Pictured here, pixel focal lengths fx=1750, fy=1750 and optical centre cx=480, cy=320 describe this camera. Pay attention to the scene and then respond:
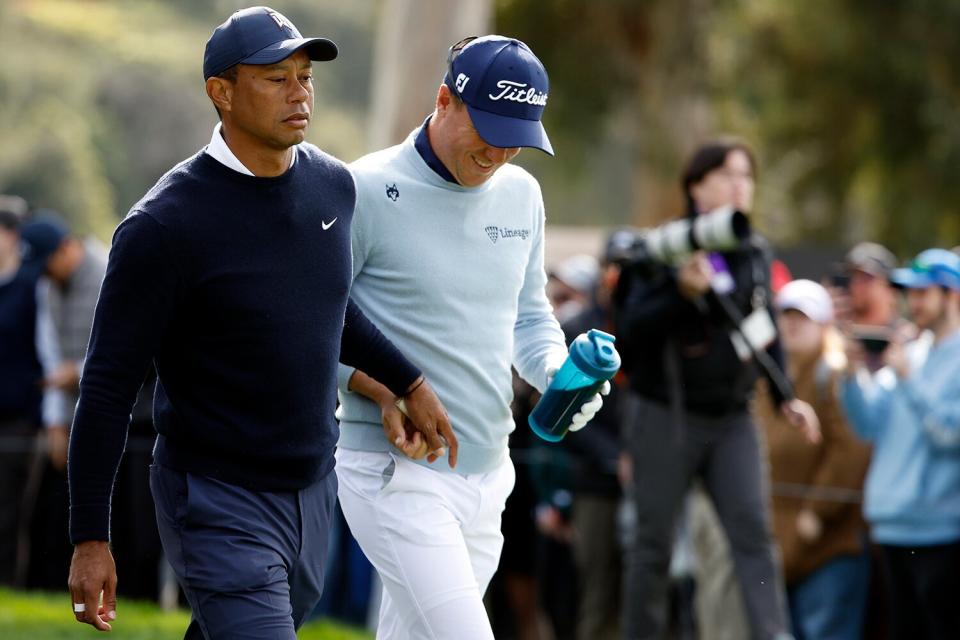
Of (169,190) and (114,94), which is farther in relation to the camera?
(114,94)

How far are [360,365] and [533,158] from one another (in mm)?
25393

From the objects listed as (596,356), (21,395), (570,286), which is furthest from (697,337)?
(21,395)

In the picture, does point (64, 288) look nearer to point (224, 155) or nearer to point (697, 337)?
point (697, 337)

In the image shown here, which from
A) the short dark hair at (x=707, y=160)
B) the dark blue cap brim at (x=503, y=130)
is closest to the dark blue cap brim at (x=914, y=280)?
the short dark hair at (x=707, y=160)

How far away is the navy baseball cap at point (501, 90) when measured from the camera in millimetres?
5047

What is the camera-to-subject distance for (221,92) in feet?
15.2

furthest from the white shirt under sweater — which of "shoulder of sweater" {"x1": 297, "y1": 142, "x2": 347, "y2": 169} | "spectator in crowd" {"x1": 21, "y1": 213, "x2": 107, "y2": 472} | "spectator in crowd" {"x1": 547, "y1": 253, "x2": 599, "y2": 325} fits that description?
"spectator in crowd" {"x1": 21, "y1": 213, "x2": 107, "y2": 472}

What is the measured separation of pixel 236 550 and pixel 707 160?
4428 millimetres

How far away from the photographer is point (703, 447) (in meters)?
8.26

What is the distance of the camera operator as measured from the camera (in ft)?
26.7

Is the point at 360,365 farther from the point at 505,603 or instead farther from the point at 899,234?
the point at 899,234

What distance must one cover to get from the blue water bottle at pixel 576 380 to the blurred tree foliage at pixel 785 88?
13.7m

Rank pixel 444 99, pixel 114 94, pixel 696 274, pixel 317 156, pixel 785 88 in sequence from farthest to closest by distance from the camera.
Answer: pixel 114 94 → pixel 785 88 → pixel 696 274 → pixel 444 99 → pixel 317 156

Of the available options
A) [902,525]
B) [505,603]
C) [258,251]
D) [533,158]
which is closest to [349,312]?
[258,251]
